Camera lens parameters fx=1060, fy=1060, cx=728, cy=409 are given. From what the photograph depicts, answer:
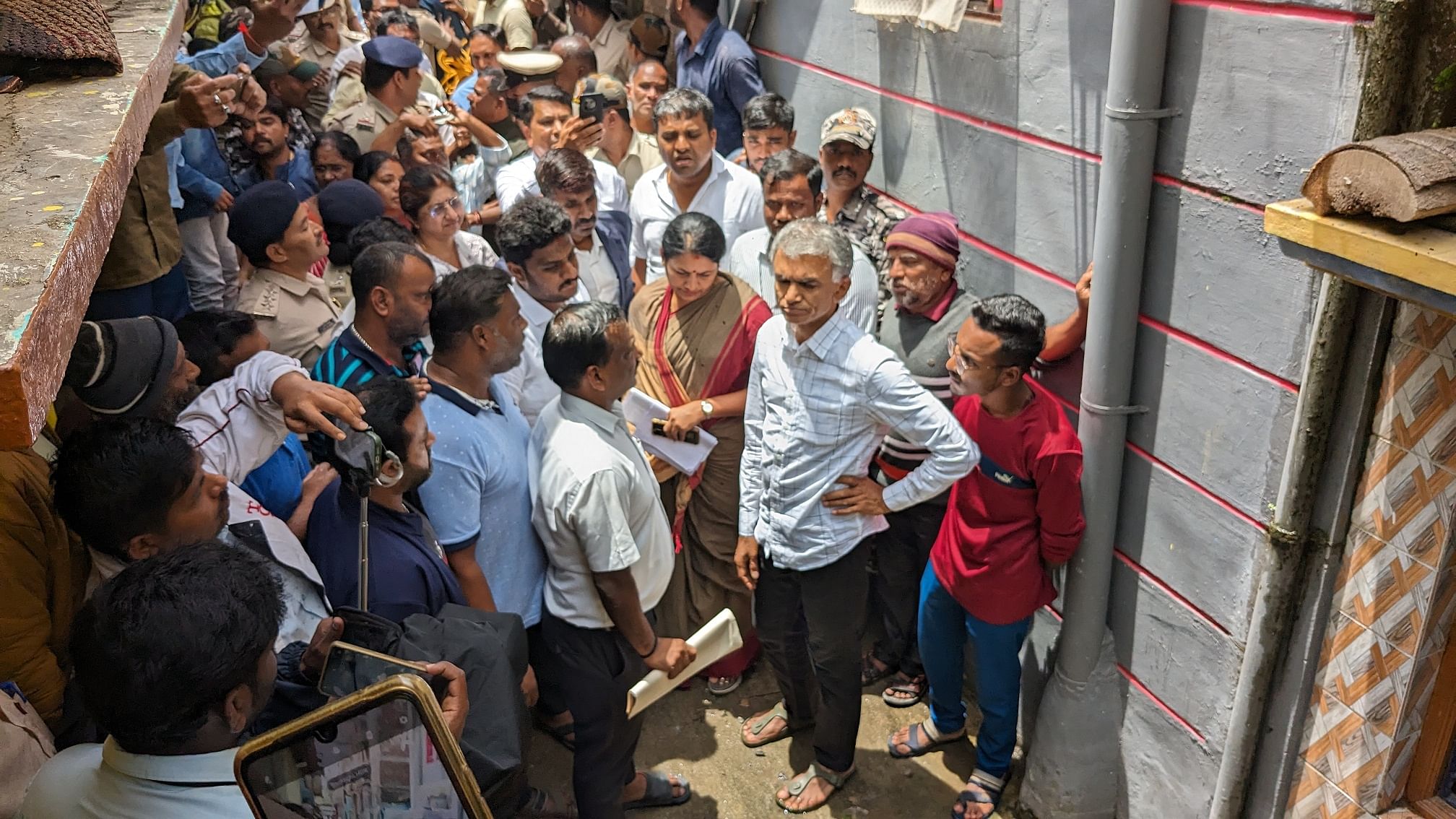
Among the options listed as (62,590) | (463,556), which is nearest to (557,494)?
(463,556)

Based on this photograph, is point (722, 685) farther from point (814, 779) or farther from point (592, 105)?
point (592, 105)

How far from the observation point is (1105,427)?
3.23 metres

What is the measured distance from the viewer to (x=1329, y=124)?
7.93 ft

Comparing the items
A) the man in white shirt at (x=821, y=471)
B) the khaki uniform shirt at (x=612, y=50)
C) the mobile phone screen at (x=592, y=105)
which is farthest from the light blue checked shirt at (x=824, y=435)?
the khaki uniform shirt at (x=612, y=50)

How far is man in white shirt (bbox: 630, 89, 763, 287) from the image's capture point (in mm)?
4770

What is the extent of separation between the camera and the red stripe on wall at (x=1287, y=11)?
2.34 metres

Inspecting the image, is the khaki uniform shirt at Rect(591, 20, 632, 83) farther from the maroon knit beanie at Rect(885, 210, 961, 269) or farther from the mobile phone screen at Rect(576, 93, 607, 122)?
the maroon knit beanie at Rect(885, 210, 961, 269)

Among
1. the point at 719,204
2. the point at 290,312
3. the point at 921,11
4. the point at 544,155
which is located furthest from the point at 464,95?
the point at 921,11

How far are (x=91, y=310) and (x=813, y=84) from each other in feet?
11.5

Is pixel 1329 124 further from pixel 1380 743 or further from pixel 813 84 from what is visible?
pixel 813 84

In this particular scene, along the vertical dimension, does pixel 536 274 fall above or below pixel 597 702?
above

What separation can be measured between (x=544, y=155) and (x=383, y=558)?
3.04m

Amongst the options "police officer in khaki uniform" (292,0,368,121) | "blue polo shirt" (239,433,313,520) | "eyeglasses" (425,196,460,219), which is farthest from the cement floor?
"police officer in khaki uniform" (292,0,368,121)

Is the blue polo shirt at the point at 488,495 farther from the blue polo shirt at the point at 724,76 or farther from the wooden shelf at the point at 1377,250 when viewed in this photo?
the blue polo shirt at the point at 724,76
